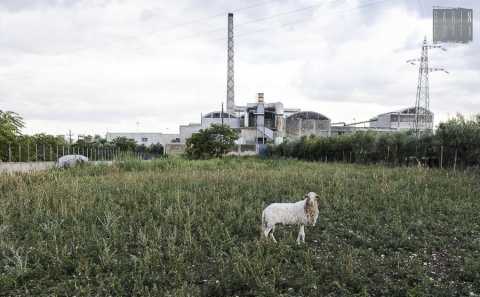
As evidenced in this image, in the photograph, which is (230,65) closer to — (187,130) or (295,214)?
(187,130)

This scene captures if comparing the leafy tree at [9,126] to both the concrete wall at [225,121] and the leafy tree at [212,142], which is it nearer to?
the leafy tree at [212,142]

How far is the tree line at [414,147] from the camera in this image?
1256cm

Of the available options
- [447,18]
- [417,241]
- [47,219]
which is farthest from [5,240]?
[447,18]

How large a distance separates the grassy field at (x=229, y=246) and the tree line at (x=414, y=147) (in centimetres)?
594

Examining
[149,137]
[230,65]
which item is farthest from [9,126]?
[149,137]

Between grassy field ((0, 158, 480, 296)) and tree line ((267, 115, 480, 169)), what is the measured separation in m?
5.94

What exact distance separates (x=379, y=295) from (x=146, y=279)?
7.43 ft

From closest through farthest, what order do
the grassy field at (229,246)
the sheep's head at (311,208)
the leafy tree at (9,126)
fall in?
the grassy field at (229,246), the sheep's head at (311,208), the leafy tree at (9,126)

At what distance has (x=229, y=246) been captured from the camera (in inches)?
171

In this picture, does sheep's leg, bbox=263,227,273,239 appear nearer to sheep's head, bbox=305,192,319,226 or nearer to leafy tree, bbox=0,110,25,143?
sheep's head, bbox=305,192,319,226

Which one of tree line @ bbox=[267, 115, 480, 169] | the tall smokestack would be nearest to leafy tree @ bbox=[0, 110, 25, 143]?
tree line @ bbox=[267, 115, 480, 169]

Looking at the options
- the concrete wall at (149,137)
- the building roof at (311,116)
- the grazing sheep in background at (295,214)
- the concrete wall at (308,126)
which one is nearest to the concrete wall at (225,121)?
the concrete wall at (308,126)

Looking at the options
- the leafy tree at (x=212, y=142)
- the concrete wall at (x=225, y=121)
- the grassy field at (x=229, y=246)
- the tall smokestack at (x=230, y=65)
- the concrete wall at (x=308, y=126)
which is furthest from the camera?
the concrete wall at (x=225, y=121)

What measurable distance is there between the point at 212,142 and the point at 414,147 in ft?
56.0
